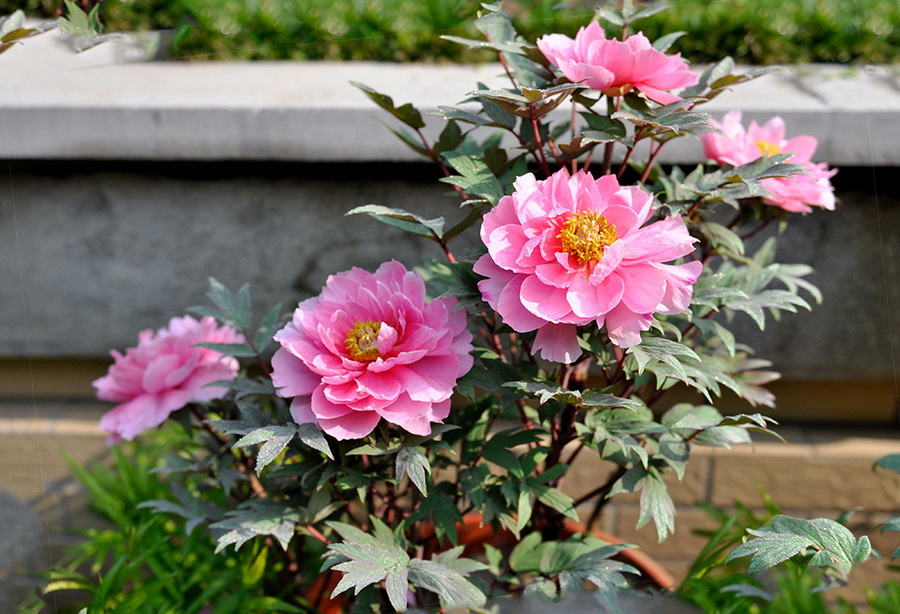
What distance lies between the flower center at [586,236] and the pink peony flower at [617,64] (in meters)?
0.13

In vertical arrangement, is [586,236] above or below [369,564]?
above

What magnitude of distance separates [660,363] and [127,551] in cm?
89

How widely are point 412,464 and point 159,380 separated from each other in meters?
0.42

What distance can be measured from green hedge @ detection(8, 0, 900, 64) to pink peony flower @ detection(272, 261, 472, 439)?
0.69 meters

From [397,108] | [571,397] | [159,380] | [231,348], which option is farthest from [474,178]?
[159,380]

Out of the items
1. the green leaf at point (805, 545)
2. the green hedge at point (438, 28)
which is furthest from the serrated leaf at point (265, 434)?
the green hedge at point (438, 28)

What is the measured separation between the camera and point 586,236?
607 mm

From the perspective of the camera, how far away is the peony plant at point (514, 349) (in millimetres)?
617

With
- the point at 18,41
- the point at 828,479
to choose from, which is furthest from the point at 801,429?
the point at 18,41

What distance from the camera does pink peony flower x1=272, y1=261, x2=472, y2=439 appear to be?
2.14 ft

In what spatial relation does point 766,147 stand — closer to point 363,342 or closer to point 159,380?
point 363,342

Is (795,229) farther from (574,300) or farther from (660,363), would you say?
(574,300)

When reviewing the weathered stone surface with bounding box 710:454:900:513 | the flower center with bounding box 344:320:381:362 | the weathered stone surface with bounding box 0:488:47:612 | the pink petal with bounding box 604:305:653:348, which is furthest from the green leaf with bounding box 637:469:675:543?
the weathered stone surface with bounding box 0:488:47:612

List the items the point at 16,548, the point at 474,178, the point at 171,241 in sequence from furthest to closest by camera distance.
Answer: the point at 171,241 → the point at 16,548 → the point at 474,178
